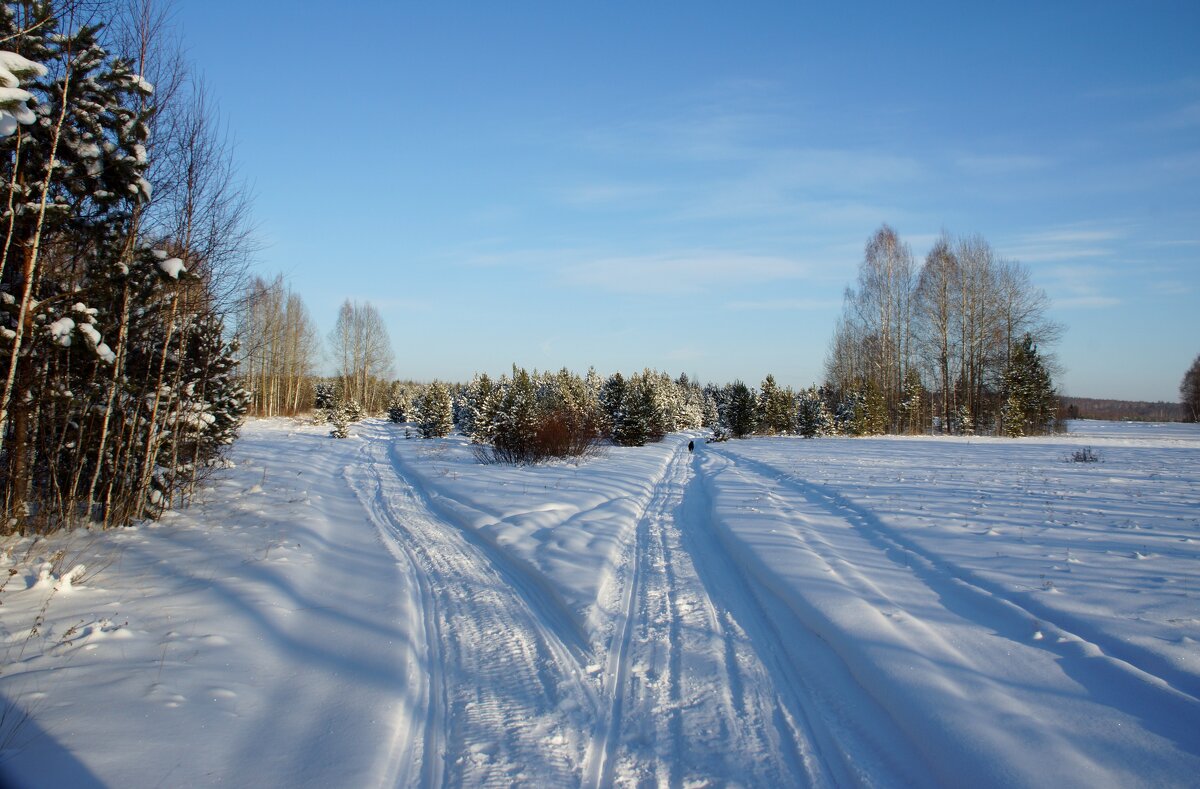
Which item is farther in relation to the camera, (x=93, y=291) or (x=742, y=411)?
(x=742, y=411)

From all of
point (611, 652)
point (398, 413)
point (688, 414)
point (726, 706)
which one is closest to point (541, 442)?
point (611, 652)

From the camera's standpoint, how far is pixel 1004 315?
37438mm

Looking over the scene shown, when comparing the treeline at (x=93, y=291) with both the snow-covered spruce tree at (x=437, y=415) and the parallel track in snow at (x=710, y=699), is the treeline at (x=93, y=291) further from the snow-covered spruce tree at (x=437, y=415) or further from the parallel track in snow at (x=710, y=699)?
the snow-covered spruce tree at (x=437, y=415)

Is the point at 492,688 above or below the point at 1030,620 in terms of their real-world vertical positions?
below

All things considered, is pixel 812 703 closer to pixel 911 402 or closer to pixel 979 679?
pixel 979 679

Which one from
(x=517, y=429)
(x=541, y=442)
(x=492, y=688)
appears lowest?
(x=492, y=688)

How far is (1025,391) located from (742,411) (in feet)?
58.2

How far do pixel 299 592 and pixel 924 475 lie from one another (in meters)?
14.9

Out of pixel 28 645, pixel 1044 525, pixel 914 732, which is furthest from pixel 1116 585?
pixel 28 645

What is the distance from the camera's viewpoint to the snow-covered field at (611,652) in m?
3.26

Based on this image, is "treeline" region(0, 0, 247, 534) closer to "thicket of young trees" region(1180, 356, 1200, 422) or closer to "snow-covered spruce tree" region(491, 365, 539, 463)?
"snow-covered spruce tree" region(491, 365, 539, 463)

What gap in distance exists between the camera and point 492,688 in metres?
4.19

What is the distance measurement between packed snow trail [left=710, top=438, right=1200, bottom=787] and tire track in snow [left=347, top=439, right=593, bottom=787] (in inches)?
83.1

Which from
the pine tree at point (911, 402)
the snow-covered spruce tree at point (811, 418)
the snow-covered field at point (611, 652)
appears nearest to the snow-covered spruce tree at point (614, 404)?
the snow-covered spruce tree at point (811, 418)
